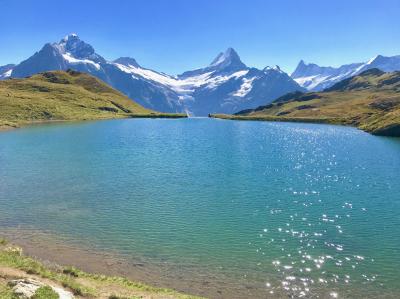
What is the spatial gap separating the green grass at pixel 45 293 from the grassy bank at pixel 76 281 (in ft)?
0.19

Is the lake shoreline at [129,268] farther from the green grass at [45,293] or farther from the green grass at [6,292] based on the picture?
the green grass at [45,293]

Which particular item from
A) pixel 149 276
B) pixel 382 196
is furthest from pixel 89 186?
pixel 382 196

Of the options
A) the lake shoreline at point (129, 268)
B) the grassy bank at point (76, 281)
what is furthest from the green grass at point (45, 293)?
the lake shoreline at point (129, 268)

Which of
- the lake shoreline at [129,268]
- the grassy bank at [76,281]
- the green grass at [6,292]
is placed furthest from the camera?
the lake shoreline at [129,268]

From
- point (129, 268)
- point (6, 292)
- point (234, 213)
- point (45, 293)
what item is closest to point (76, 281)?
point (45, 293)

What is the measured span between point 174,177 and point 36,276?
47.9 meters

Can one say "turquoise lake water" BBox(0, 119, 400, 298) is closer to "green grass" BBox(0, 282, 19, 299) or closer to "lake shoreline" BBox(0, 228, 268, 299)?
"lake shoreline" BBox(0, 228, 268, 299)

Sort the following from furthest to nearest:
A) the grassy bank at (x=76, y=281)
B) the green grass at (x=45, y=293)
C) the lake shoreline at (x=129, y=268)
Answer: the lake shoreline at (x=129, y=268) → the grassy bank at (x=76, y=281) → the green grass at (x=45, y=293)

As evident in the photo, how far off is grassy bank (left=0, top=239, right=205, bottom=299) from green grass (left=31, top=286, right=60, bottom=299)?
6 centimetres

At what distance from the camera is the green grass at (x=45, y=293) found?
23.8 m

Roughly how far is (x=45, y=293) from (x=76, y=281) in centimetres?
560

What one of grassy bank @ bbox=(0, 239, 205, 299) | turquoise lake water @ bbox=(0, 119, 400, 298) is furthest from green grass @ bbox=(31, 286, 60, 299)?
turquoise lake water @ bbox=(0, 119, 400, 298)

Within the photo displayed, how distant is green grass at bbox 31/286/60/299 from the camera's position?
23.8m

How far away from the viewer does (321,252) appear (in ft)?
132
